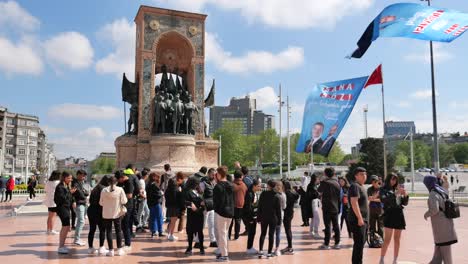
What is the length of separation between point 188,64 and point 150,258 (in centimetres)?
1914

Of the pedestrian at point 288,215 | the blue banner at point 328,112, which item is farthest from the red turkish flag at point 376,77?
the pedestrian at point 288,215

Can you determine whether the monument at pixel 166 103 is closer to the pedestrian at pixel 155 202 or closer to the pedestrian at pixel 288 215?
the pedestrian at pixel 155 202

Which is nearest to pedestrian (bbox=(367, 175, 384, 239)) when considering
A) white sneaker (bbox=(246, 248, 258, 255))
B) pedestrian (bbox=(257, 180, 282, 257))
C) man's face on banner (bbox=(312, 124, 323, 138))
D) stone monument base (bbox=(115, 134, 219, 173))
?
pedestrian (bbox=(257, 180, 282, 257))

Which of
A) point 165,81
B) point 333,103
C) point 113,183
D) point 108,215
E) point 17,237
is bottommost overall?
point 17,237

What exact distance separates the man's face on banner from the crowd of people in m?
8.69

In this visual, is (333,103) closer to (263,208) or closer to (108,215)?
(263,208)

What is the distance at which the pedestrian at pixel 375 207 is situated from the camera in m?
8.97

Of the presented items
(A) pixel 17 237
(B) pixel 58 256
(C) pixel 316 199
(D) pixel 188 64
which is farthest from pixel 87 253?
(D) pixel 188 64

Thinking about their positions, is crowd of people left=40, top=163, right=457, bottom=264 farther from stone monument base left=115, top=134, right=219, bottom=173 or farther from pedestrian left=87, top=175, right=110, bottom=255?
stone monument base left=115, top=134, right=219, bottom=173

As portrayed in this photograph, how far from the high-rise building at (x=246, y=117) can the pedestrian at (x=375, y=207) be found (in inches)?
6077

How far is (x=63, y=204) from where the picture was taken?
9.34 meters

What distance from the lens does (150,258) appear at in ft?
27.8

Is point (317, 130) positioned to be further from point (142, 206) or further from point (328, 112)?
point (142, 206)

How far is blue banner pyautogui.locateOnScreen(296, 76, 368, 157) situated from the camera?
1936cm
